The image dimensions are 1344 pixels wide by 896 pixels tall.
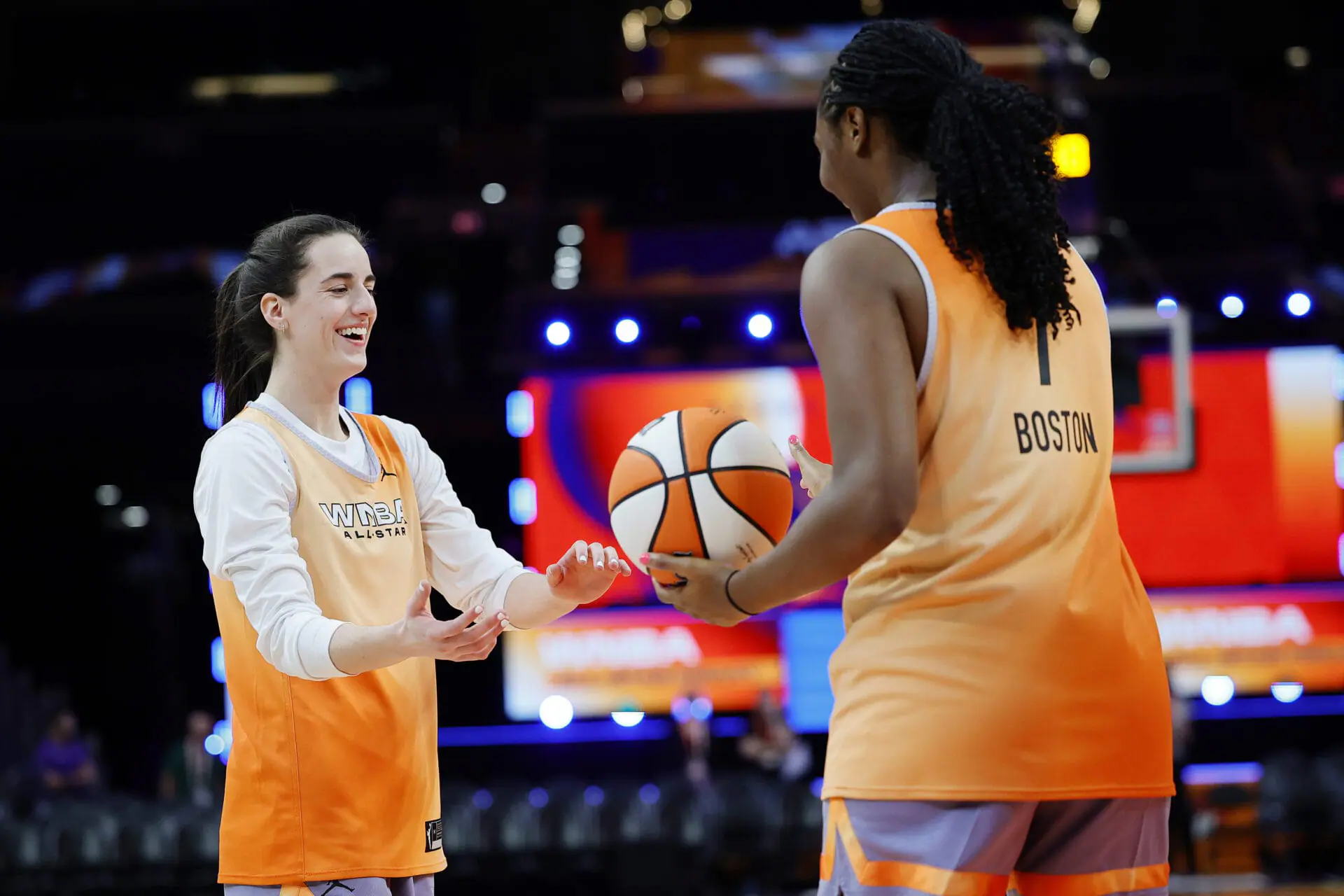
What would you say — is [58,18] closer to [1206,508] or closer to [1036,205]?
[1206,508]

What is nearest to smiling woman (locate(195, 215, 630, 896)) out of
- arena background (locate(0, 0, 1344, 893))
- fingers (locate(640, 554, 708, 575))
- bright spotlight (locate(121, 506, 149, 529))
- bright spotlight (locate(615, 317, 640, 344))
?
fingers (locate(640, 554, 708, 575))

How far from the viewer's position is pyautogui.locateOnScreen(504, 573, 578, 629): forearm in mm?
2727

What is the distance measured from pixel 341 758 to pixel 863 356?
3.77 ft

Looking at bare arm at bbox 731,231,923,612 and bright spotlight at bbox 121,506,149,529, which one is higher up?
bright spotlight at bbox 121,506,149,529

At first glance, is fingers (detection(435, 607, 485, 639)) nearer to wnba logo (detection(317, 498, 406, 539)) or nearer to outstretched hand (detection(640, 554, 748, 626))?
outstretched hand (detection(640, 554, 748, 626))

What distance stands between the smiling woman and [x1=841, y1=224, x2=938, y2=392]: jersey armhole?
0.76 metres

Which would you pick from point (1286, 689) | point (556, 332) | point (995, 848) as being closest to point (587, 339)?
point (556, 332)

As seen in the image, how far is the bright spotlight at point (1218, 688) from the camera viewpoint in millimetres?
10367

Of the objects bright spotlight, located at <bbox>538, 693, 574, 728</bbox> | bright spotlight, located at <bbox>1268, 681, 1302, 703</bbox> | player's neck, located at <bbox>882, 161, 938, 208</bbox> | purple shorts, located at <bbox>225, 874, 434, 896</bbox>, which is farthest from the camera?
bright spotlight, located at <bbox>538, 693, 574, 728</bbox>

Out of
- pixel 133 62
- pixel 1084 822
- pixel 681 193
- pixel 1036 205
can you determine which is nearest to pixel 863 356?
pixel 1036 205

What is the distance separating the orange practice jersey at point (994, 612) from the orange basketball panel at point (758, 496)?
347 mm

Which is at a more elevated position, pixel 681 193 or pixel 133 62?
pixel 133 62

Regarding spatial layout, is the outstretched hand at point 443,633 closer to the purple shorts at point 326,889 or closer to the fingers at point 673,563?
the fingers at point 673,563

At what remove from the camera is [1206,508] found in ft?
33.0
